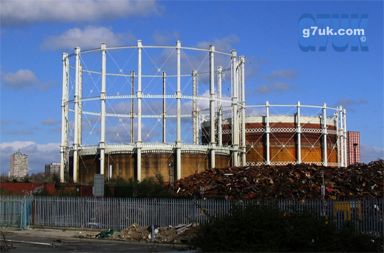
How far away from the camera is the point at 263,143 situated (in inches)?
3110

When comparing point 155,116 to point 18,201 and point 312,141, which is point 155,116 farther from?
point 18,201

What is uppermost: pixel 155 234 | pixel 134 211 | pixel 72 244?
pixel 134 211

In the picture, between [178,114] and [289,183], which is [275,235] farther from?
[178,114]

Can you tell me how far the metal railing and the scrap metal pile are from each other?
4.35 meters

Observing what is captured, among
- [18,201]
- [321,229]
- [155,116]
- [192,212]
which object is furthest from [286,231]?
[155,116]

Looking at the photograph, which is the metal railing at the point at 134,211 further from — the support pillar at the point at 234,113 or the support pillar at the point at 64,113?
the support pillar at the point at 234,113

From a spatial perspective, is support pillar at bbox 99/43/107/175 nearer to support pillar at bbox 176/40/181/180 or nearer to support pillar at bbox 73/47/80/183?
support pillar at bbox 73/47/80/183

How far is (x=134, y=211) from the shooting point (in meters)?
34.4

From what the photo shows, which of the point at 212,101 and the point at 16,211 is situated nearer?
the point at 16,211

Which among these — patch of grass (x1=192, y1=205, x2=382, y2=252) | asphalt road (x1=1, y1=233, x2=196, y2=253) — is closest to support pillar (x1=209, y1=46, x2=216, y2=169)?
asphalt road (x1=1, y1=233, x2=196, y2=253)

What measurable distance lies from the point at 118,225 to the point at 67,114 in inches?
1493

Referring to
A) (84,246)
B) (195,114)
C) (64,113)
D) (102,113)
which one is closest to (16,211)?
(84,246)

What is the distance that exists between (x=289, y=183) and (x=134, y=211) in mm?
10196

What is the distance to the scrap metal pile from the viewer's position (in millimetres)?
36719
